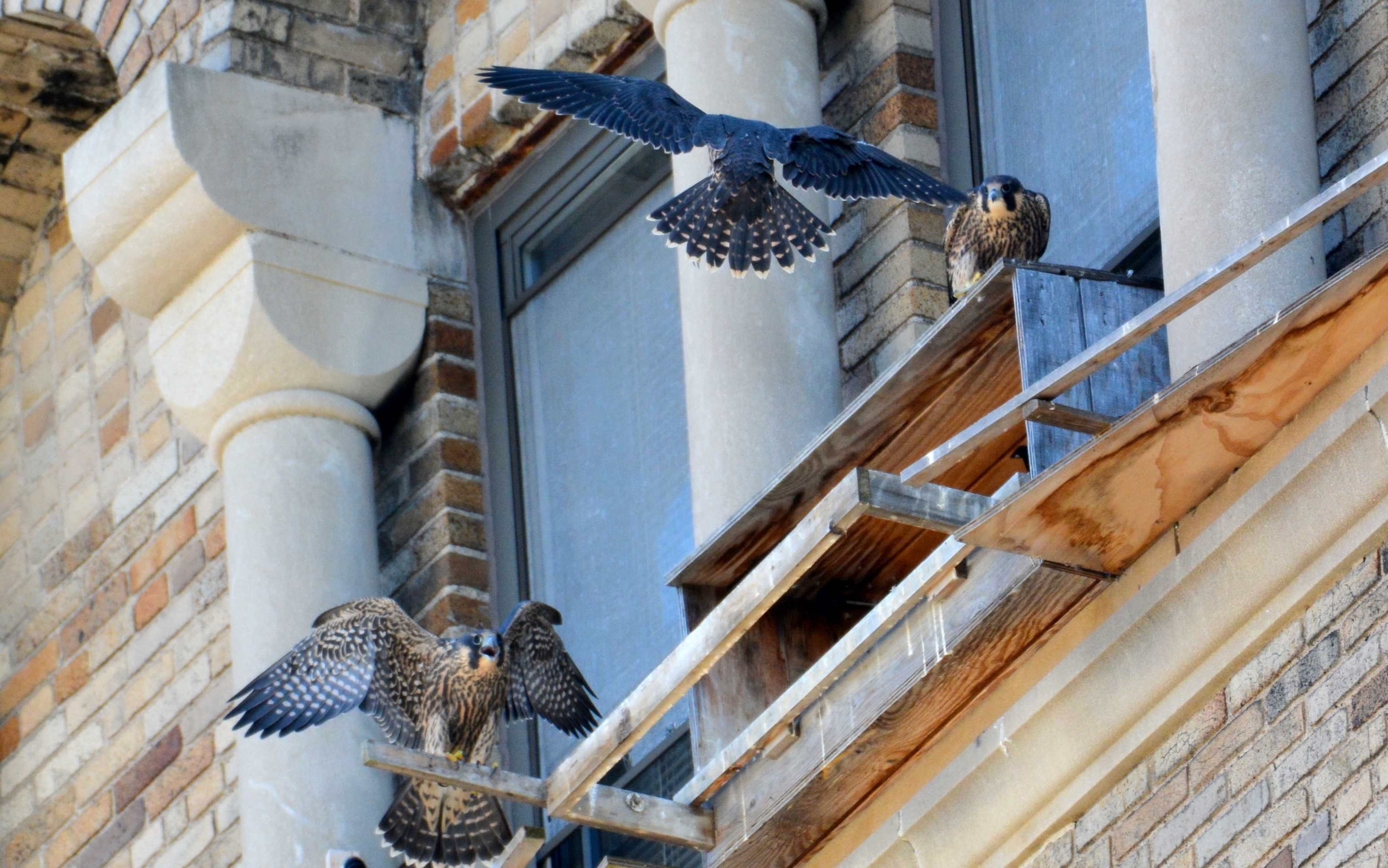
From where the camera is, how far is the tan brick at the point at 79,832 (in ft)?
28.6

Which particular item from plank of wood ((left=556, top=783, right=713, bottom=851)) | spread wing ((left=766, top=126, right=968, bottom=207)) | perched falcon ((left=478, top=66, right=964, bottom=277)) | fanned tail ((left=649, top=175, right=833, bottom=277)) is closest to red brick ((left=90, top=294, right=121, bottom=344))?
perched falcon ((left=478, top=66, right=964, bottom=277))

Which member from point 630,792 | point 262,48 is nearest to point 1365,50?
point 630,792

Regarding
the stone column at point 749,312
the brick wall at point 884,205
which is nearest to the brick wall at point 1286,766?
the stone column at point 749,312

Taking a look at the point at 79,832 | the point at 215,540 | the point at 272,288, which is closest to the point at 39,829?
the point at 79,832

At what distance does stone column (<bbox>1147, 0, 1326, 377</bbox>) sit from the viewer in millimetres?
5340

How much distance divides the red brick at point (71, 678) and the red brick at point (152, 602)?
1.07ft

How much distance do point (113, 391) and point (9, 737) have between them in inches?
43.9

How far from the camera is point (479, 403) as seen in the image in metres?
8.31

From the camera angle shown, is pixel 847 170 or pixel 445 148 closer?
pixel 847 170

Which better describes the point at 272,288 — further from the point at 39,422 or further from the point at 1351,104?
the point at 1351,104

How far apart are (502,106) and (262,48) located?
754 millimetres

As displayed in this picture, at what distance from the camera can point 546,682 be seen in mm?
7086

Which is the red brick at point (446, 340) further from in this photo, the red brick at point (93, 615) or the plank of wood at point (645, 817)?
the plank of wood at point (645, 817)

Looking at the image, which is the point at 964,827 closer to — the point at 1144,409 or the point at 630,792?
the point at 630,792
